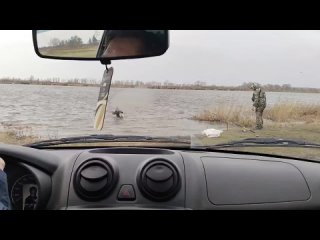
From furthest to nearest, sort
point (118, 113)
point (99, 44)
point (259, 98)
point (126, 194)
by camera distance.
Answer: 1. point (118, 113)
2. point (259, 98)
3. point (126, 194)
4. point (99, 44)

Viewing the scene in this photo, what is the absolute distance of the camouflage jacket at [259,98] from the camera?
420cm

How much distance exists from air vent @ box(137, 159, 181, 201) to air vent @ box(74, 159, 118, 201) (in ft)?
0.73

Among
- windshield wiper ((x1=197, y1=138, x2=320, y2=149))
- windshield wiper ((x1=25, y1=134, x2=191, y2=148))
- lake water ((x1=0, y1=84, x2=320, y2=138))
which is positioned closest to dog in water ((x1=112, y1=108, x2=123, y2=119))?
lake water ((x1=0, y1=84, x2=320, y2=138))

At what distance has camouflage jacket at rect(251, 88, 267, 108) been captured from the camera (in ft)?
13.8

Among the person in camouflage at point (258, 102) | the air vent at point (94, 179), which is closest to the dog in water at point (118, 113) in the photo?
the air vent at point (94, 179)

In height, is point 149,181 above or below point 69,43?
below

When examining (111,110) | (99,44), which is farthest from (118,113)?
(99,44)

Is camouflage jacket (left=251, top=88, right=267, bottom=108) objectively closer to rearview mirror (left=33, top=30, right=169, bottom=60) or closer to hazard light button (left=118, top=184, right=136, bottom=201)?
rearview mirror (left=33, top=30, right=169, bottom=60)

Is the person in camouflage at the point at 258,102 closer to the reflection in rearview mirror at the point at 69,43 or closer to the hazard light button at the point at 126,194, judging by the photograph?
the hazard light button at the point at 126,194

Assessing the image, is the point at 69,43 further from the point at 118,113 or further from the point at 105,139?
the point at 105,139

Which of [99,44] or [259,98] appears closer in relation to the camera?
[99,44]

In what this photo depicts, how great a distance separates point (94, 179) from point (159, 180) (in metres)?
0.48

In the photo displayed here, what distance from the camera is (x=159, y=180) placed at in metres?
3.71

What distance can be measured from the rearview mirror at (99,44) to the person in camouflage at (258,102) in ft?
3.57
